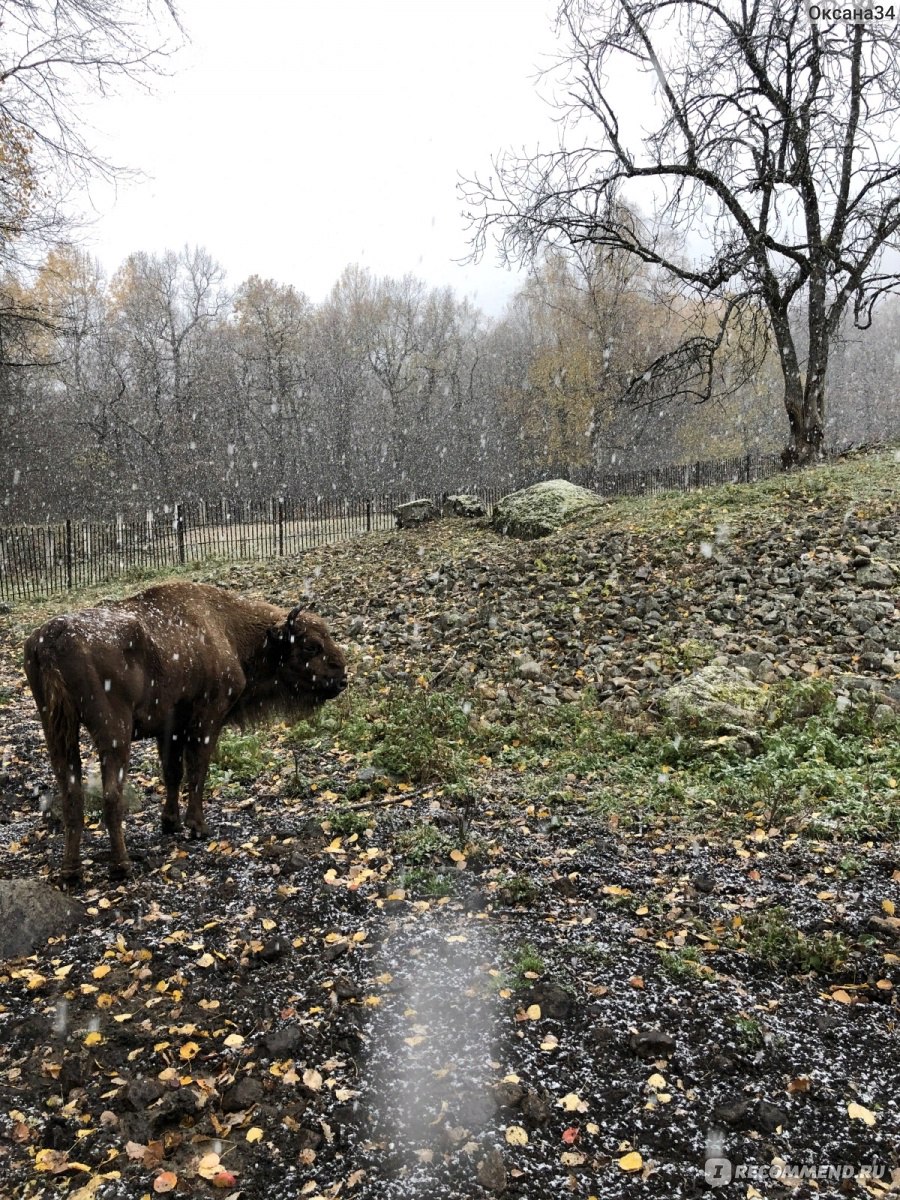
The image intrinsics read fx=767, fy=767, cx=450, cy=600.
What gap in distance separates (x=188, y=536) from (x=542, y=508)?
1189 centimetres

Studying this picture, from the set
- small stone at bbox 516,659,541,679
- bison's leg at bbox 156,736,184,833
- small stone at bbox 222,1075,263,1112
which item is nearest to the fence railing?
small stone at bbox 516,659,541,679

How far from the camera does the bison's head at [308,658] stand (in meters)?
6.24

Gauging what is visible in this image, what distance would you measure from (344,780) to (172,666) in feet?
6.70

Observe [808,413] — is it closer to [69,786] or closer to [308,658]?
[308,658]

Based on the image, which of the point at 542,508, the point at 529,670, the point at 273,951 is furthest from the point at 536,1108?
the point at 542,508

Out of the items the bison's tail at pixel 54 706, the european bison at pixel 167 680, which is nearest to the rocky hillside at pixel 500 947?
the european bison at pixel 167 680

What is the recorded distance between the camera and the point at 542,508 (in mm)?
17672

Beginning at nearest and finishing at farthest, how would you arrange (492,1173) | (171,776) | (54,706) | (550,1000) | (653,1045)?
(492,1173) → (653,1045) → (550,1000) → (54,706) → (171,776)

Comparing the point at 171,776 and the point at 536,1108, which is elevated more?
the point at 171,776

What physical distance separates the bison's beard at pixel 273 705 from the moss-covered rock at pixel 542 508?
422 inches

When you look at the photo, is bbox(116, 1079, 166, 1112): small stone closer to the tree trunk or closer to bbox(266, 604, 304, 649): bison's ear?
bbox(266, 604, 304, 649): bison's ear

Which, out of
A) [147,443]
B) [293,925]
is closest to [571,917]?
[293,925]

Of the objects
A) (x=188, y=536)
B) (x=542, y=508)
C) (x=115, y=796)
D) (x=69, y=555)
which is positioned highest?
(x=542, y=508)

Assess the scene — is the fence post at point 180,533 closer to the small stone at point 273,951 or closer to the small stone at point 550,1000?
the small stone at point 273,951
